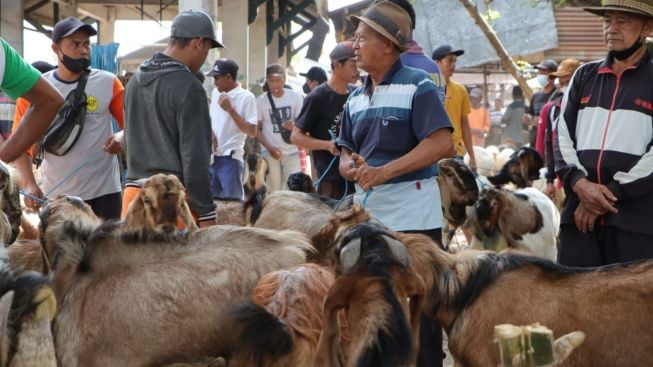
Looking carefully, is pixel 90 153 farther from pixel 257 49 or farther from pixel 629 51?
pixel 257 49

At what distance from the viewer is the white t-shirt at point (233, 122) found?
11.6 m

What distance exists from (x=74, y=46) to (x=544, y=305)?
4158 millimetres

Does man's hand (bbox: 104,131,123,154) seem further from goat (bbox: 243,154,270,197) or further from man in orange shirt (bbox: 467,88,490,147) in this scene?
man in orange shirt (bbox: 467,88,490,147)

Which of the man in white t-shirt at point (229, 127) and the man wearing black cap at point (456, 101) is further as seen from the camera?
the man in white t-shirt at point (229, 127)

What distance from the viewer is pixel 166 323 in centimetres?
463

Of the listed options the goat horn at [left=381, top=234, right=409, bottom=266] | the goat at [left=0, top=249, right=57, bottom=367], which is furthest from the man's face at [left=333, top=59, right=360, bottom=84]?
the goat at [left=0, top=249, right=57, bottom=367]

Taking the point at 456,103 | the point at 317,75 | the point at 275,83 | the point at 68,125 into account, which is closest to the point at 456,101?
the point at 456,103

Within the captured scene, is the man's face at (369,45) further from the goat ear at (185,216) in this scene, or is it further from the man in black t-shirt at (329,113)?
the man in black t-shirt at (329,113)

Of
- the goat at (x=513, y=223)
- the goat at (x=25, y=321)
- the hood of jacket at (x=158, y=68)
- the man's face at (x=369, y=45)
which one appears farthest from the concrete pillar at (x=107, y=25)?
the goat at (x=25, y=321)

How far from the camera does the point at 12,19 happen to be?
19.5 metres

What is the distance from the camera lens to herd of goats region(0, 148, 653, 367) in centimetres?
386

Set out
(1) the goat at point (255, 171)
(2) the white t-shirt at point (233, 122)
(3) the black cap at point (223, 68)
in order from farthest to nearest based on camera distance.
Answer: (1) the goat at point (255, 171) < (3) the black cap at point (223, 68) < (2) the white t-shirt at point (233, 122)

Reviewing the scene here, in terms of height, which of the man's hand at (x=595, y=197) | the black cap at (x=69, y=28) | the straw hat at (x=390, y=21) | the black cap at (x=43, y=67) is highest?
the straw hat at (x=390, y=21)

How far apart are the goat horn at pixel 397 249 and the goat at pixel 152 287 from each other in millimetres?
844
